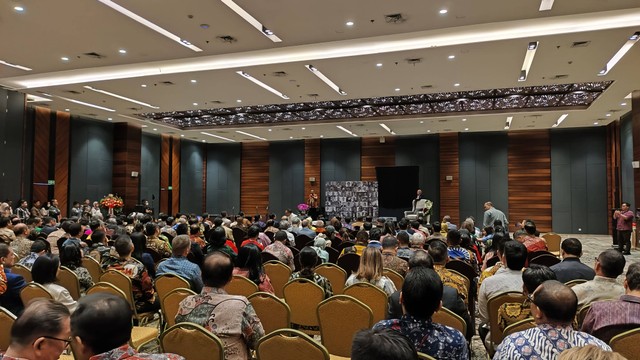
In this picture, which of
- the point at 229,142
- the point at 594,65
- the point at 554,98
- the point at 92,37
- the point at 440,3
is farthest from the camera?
the point at 229,142

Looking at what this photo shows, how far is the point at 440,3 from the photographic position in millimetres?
6652

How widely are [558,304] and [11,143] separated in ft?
48.3

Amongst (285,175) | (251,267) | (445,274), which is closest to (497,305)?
(445,274)

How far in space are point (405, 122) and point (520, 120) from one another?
454 cm

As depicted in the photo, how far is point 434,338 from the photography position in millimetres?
2113

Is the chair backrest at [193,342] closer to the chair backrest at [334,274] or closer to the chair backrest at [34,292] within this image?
the chair backrest at [34,292]

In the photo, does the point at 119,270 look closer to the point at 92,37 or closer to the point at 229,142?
the point at 92,37

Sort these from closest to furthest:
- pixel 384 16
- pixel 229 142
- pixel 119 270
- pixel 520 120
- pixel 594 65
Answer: pixel 119 270 < pixel 384 16 < pixel 594 65 < pixel 520 120 < pixel 229 142

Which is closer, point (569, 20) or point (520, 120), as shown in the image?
point (569, 20)

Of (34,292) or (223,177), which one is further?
(223,177)

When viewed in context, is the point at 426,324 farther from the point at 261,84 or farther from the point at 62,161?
the point at 62,161

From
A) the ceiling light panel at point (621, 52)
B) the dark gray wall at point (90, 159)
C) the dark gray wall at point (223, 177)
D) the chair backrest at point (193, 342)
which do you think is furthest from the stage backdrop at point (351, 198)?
the chair backrest at point (193, 342)

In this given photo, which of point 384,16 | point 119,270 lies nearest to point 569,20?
point 384,16

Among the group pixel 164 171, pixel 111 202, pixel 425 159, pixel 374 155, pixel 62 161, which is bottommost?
pixel 111 202
